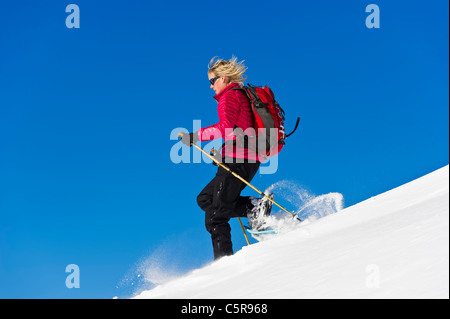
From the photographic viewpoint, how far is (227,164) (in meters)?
5.50

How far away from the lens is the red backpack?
5.34 metres

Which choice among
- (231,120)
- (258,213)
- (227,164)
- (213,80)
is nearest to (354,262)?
(231,120)

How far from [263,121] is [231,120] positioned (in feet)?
1.46

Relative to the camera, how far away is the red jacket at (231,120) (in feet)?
17.0

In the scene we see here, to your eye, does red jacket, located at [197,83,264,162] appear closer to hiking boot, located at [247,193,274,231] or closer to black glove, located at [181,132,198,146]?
black glove, located at [181,132,198,146]

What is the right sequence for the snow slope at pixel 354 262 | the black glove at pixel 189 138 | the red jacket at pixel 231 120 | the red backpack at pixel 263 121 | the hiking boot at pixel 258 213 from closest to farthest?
the snow slope at pixel 354 262 < the red jacket at pixel 231 120 < the red backpack at pixel 263 121 < the black glove at pixel 189 138 < the hiking boot at pixel 258 213

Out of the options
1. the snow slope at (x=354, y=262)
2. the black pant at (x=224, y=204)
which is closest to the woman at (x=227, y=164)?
the black pant at (x=224, y=204)

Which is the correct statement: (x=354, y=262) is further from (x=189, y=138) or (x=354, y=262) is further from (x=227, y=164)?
(x=189, y=138)

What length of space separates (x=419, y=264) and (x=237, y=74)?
4.11 m

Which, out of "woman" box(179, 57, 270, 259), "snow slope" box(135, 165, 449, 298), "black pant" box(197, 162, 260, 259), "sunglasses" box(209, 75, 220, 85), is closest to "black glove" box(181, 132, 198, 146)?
"woman" box(179, 57, 270, 259)

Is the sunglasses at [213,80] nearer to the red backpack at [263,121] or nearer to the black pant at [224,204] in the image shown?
the red backpack at [263,121]

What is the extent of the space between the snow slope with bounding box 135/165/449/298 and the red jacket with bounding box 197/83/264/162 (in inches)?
61.6

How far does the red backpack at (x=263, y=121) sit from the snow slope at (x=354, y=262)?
1505 millimetres
